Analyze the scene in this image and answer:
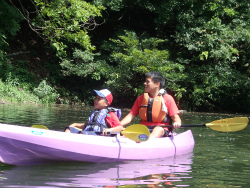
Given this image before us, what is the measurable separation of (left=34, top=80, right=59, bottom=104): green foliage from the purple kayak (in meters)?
9.55

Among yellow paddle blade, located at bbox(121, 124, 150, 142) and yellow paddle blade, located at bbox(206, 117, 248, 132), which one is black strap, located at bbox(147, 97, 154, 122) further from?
yellow paddle blade, located at bbox(206, 117, 248, 132)

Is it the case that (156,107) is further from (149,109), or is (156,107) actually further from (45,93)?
(45,93)

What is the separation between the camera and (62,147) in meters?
4.02

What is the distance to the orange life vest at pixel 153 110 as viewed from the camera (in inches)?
199

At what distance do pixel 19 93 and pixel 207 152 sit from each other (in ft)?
29.9

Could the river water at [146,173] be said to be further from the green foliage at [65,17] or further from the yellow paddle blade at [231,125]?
the green foliage at [65,17]

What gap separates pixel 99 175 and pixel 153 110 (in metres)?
1.56

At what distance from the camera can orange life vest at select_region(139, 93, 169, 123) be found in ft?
16.6

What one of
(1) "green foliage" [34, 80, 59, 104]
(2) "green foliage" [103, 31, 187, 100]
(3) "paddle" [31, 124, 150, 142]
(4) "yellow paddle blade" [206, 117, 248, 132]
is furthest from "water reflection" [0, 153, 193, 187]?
(1) "green foliage" [34, 80, 59, 104]

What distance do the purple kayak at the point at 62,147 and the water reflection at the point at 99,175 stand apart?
0.08 meters

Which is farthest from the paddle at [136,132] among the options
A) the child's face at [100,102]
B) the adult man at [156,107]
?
the adult man at [156,107]

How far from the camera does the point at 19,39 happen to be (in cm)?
1592

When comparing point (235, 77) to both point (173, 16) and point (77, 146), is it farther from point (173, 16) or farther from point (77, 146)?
point (77, 146)

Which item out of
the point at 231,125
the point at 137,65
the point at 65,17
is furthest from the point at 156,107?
the point at 65,17
